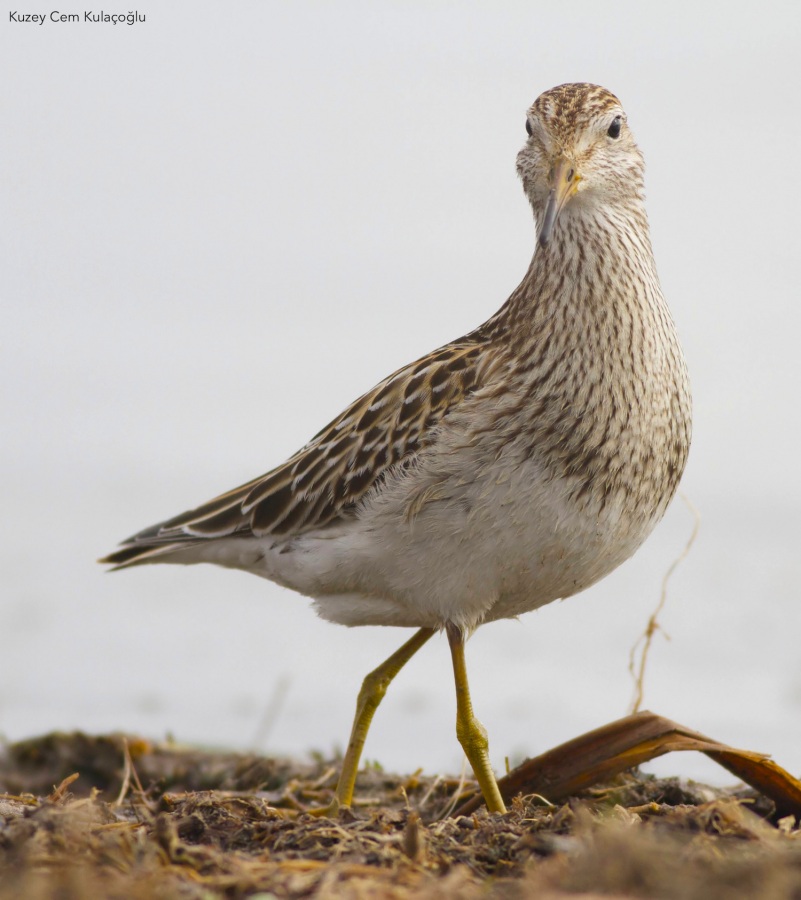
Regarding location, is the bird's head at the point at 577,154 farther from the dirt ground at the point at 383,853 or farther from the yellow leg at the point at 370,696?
the dirt ground at the point at 383,853

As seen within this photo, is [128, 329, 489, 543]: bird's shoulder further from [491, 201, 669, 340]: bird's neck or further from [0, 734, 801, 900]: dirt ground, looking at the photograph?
[0, 734, 801, 900]: dirt ground

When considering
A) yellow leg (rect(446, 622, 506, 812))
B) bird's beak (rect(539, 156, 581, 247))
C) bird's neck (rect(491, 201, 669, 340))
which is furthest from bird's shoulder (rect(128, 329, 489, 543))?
yellow leg (rect(446, 622, 506, 812))

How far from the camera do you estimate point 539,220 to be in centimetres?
562

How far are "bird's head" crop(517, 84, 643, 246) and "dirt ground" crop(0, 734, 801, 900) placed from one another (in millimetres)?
2560

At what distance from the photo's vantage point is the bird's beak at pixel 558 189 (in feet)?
16.3

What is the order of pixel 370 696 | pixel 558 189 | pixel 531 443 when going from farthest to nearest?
pixel 370 696 < pixel 558 189 < pixel 531 443

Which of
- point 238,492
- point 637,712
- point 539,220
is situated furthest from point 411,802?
point 539,220

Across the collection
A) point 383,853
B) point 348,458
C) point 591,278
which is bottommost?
point 383,853

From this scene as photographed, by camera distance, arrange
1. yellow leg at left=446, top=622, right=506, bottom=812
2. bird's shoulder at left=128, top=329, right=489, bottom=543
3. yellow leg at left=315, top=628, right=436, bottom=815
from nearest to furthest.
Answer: yellow leg at left=446, top=622, right=506, bottom=812
bird's shoulder at left=128, top=329, right=489, bottom=543
yellow leg at left=315, top=628, right=436, bottom=815

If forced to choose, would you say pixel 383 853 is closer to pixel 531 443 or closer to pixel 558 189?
pixel 531 443

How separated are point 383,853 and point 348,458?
247 centimetres

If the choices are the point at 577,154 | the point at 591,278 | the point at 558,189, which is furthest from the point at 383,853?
the point at 577,154

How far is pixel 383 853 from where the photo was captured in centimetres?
349

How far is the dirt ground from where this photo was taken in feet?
9.32
